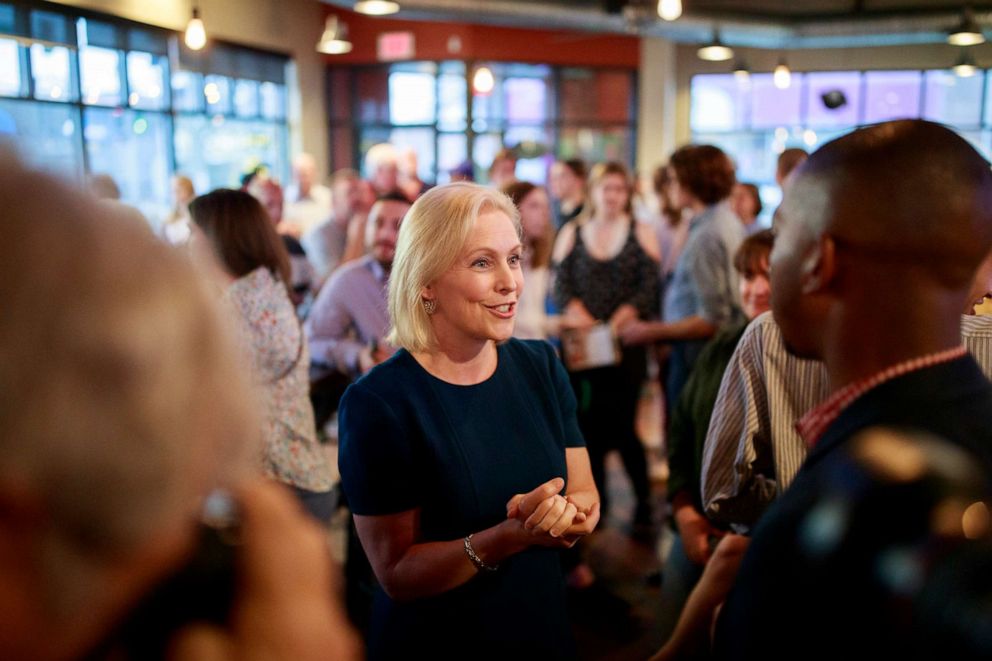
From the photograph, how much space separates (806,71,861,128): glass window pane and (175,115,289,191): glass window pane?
28.5 ft

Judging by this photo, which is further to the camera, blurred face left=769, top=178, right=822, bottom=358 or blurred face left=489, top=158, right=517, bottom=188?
blurred face left=489, top=158, right=517, bottom=188

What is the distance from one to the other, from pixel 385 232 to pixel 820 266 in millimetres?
2727

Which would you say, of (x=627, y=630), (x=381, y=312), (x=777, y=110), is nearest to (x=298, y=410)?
(x=381, y=312)

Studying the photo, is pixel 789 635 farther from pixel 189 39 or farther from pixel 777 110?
pixel 777 110

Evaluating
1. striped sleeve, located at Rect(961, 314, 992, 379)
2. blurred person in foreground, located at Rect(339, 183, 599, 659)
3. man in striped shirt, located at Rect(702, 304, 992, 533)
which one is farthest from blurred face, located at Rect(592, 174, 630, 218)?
striped sleeve, located at Rect(961, 314, 992, 379)

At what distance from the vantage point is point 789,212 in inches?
42.4

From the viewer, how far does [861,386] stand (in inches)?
37.6

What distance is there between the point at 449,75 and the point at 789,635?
1314cm

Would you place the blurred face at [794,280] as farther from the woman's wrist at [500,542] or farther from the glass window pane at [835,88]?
the glass window pane at [835,88]

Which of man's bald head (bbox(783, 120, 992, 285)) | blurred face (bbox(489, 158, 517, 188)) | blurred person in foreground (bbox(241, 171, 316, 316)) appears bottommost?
blurred person in foreground (bbox(241, 171, 316, 316))

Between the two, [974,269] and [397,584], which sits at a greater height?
[974,269]

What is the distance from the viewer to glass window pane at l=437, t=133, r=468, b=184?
529 inches

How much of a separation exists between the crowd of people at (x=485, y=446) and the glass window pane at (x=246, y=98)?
32.6ft

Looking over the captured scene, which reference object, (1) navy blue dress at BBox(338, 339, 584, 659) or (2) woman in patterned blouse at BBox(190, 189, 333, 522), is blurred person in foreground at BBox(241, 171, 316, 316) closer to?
(2) woman in patterned blouse at BBox(190, 189, 333, 522)
